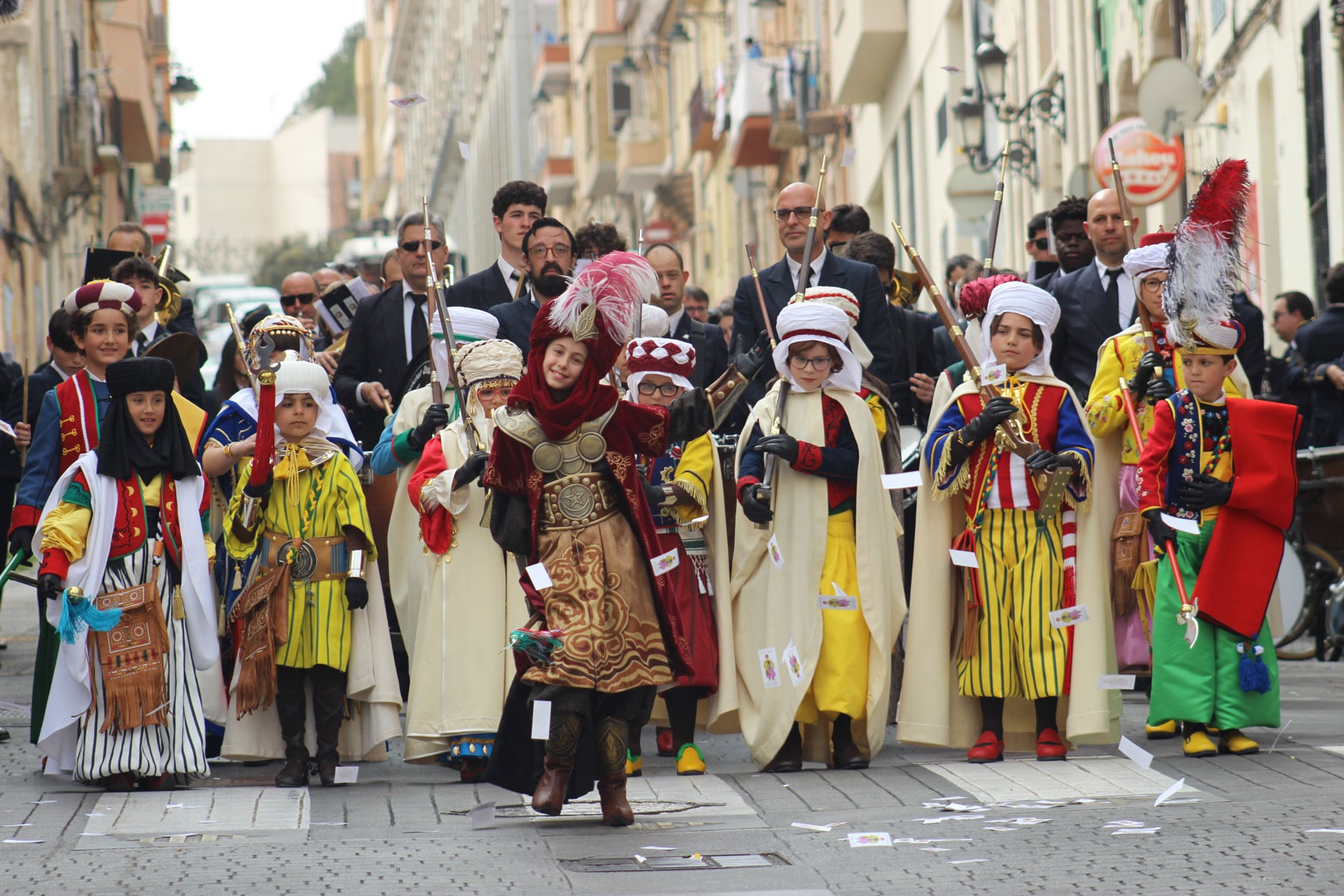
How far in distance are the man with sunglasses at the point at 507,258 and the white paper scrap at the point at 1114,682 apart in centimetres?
336

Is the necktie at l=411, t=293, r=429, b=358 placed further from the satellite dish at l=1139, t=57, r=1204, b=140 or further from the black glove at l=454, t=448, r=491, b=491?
the satellite dish at l=1139, t=57, r=1204, b=140

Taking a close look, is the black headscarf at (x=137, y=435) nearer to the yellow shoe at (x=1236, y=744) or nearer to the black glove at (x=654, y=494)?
the black glove at (x=654, y=494)

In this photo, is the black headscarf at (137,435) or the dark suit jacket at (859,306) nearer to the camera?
the black headscarf at (137,435)

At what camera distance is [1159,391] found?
365 inches

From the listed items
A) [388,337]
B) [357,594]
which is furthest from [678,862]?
[388,337]

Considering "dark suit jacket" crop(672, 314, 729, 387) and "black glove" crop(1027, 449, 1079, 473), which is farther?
"dark suit jacket" crop(672, 314, 729, 387)

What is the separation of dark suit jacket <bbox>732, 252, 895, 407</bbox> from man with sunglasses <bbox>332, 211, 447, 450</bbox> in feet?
5.39

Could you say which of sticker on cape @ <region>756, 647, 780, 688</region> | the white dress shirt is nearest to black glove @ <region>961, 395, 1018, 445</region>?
sticker on cape @ <region>756, 647, 780, 688</region>

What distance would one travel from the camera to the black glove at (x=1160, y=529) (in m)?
8.88

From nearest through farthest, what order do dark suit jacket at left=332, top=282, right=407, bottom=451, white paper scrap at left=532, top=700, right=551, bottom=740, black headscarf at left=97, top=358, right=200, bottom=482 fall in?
white paper scrap at left=532, top=700, right=551, bottom=740
black headscarf at left=97, top=358, right=200, bottom=482
dark suit jacket at left=332, top=282, right=407, bottom=451

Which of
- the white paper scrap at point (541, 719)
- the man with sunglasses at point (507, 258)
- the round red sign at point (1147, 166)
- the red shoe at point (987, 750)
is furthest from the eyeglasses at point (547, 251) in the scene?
the round red sign at point (1147, 166)

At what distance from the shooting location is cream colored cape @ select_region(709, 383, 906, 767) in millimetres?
8844

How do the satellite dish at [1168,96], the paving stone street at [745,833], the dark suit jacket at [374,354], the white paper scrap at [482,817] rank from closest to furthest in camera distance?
the paving stone street at [745,833] → the white paper scrap at [482,817] → the dark suit jacket at [374,354] → the satellite dish at [1168,96]

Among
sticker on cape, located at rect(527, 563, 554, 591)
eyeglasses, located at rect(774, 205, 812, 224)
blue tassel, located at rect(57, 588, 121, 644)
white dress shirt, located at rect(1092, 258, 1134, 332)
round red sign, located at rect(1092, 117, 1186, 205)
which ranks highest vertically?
round red sign, located at rect(1092, 117, 1186, 205)
